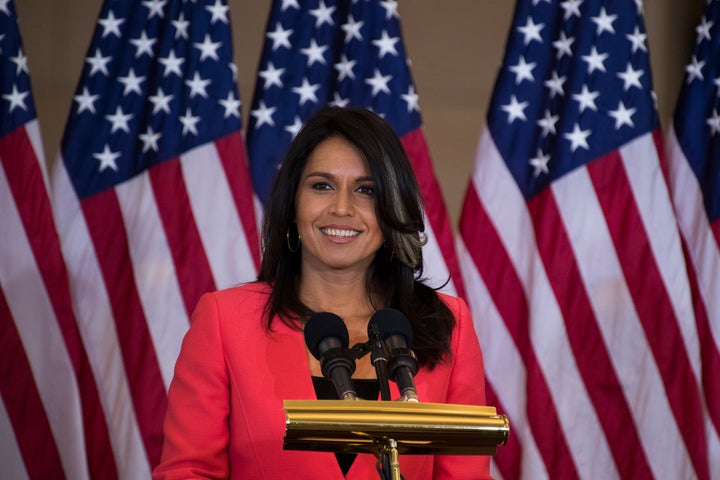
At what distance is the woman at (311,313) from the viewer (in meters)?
1.88

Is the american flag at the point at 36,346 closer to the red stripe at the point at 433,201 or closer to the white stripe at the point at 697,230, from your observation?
the red stripe at the point at 433,201

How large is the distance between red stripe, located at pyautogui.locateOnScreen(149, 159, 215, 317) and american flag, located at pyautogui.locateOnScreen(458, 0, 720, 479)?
1028 millimetres

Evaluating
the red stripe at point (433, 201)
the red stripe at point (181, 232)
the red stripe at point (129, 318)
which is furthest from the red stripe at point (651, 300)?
the red stripe at point (129, 318)

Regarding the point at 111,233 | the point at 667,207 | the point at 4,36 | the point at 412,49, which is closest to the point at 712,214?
the point at 667,207

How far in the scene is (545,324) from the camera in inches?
144

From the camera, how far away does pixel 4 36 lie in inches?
143

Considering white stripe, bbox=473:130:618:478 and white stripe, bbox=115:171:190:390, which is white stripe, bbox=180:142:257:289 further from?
white stripe, bbox=473:130:618:478

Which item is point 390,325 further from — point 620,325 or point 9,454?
point 9,454

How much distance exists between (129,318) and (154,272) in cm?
20

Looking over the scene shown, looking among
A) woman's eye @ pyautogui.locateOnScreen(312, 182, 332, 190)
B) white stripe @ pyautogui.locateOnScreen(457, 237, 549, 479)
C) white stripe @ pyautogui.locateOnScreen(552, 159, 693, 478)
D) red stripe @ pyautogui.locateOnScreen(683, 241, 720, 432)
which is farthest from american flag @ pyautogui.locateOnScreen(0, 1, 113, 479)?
red stripe @ pyautogui.locateOnScreen(683, 241, 720, 432)

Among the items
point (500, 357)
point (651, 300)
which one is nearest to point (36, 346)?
point (500, 357)

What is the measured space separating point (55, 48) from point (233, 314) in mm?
2677

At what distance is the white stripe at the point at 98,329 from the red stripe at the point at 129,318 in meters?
0.03

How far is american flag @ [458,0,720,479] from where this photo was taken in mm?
3615
